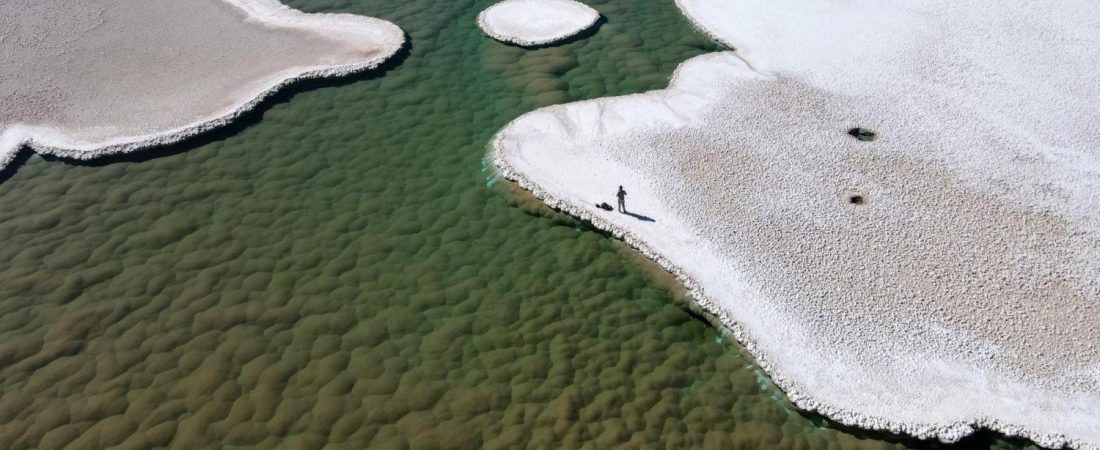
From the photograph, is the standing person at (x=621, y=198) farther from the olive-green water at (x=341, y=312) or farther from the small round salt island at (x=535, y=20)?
the small round salt island at (x=535, y=20)

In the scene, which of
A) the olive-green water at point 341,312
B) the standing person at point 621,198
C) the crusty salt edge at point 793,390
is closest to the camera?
the crusty salt edge at point 793,390

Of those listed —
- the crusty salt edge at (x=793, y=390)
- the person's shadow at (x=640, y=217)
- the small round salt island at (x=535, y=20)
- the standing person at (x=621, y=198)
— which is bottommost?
the crusty salt edge at (x=793, y=390)

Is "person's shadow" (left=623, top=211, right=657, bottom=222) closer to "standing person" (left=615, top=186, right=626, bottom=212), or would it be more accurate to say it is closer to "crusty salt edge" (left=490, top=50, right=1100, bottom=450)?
"standing person" (left=615, top=186, right=626, bottom=212)

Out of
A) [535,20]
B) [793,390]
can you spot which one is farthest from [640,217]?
[535,20]

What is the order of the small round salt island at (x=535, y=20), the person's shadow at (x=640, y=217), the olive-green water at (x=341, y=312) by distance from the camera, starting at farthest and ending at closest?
the small round salt island at (x=535, y=20) → the person's shadow at (x=640, y=217) → the olive-green water at (x=341, y=312)

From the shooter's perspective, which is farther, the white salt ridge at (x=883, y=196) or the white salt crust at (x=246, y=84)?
the white salt crust at (x=246, y=84)

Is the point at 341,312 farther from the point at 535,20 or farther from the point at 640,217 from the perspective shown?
Answer: the point at 535,20

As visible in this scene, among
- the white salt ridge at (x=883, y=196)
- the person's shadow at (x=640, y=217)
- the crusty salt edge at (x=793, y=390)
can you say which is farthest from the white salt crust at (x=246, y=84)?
the person's shadow at (x=640, y=217)
